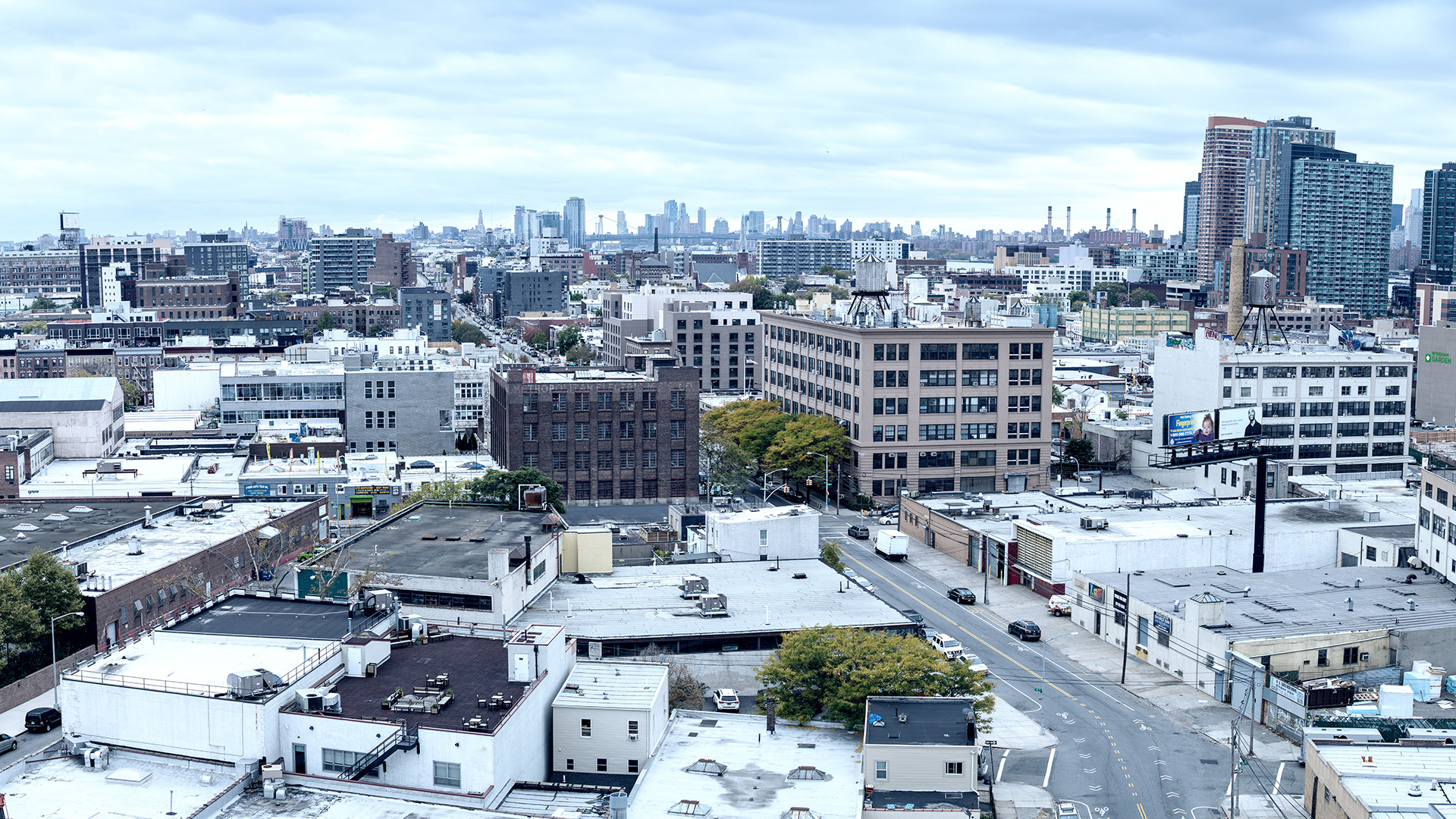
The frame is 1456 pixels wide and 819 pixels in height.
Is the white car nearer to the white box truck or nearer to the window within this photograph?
the window

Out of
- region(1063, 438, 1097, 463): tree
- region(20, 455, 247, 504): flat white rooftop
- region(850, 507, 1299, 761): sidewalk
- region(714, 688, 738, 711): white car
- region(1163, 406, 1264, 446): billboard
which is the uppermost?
region(1163, 406, 1264, 446): billboard

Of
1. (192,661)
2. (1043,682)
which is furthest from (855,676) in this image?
(192,661)

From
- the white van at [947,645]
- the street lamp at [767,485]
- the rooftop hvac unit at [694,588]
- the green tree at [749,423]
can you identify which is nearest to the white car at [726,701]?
the rooftop hvac unit at [694,588]

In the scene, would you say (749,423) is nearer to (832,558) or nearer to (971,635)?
(832,558)

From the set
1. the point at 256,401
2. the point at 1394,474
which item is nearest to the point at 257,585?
the point at 256,401

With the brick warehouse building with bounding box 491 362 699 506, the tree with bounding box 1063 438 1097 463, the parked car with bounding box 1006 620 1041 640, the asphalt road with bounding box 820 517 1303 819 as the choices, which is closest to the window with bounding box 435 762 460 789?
the asphalt road with bounding box 820 517 1303 819

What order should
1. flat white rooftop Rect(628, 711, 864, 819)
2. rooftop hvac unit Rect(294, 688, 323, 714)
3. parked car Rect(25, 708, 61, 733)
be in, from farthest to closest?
parked car Rect(25, 708, 61, 733)
rooftop hvac unit Rect(294, 688, 323, 714)
flat white rooftop Rect(628, 711, 864, 819)
